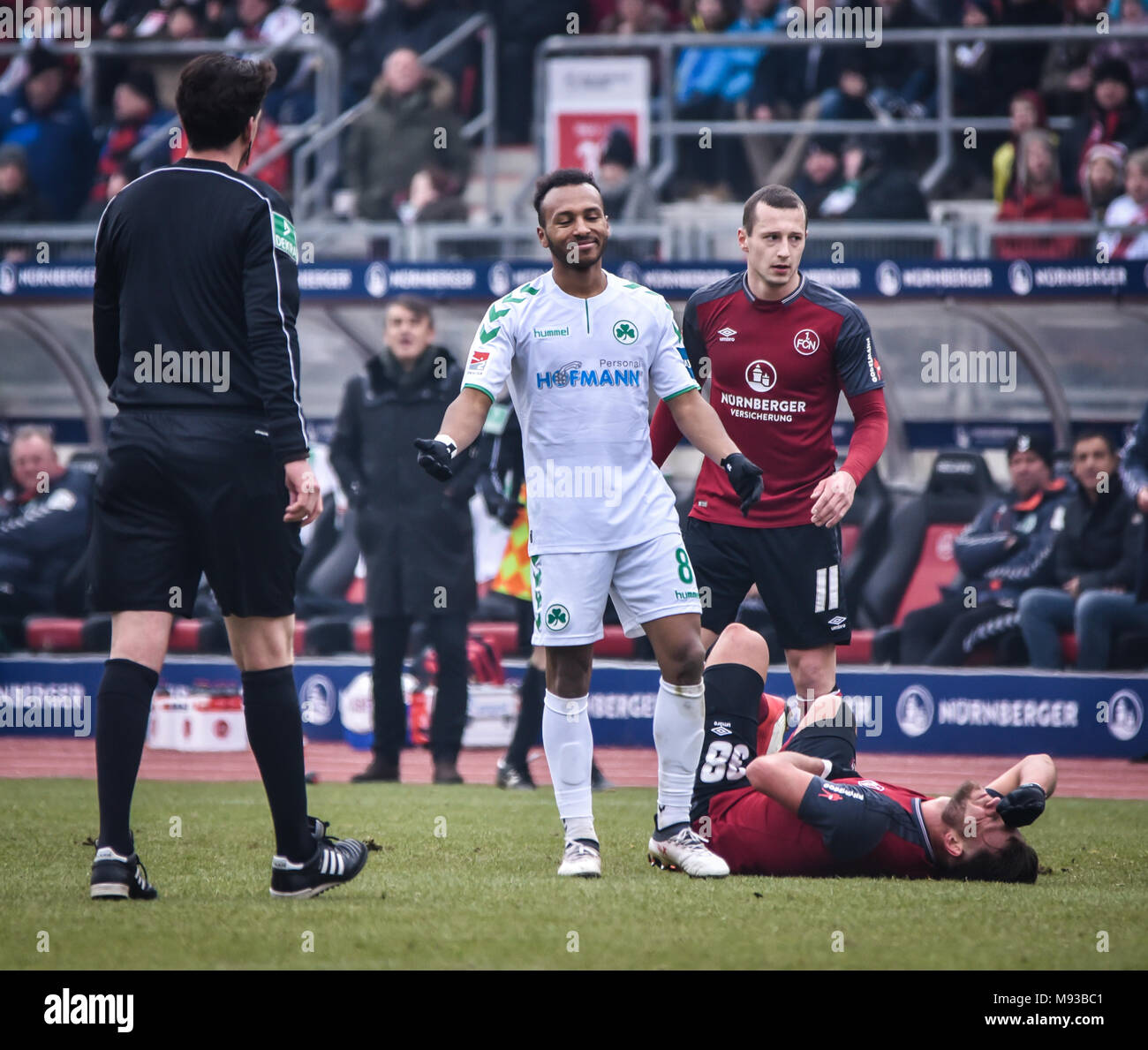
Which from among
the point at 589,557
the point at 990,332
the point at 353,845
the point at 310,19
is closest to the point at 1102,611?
the point at 990,332

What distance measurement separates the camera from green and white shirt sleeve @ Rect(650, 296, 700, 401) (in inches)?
214

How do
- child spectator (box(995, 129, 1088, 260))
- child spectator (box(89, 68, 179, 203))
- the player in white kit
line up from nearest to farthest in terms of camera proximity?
1. the player in white kit
2. child spectator (box(995, 129, 1088, 260))
3. child spectator (box(89, 68, 179, 203))

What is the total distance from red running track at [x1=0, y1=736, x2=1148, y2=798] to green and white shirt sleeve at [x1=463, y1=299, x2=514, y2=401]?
3.95 m

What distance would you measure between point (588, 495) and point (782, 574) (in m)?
1.12

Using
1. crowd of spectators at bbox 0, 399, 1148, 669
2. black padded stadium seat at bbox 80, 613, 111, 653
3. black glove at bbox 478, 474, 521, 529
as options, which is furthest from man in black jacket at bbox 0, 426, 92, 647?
black glove at bbox 478, 474, 521, 529

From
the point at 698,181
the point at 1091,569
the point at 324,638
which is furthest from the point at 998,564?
the point at 698,181

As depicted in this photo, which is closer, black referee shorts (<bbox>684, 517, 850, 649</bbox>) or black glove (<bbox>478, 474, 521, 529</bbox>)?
black referee shorts (<bbox>684, 517, 850, 649</bbox>)

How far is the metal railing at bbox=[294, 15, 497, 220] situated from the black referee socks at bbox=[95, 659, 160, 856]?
29.8 ft

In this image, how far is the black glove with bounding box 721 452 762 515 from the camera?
204 inches

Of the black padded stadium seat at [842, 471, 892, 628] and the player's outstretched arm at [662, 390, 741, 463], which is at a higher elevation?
the player's outstretched arm at [662, 390, 741, 463]

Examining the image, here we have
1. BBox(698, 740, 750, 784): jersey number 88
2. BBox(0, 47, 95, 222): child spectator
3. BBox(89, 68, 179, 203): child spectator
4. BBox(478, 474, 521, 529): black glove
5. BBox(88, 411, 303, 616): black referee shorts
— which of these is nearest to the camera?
BBox(88, 411, 303, 616): black referee shorts
